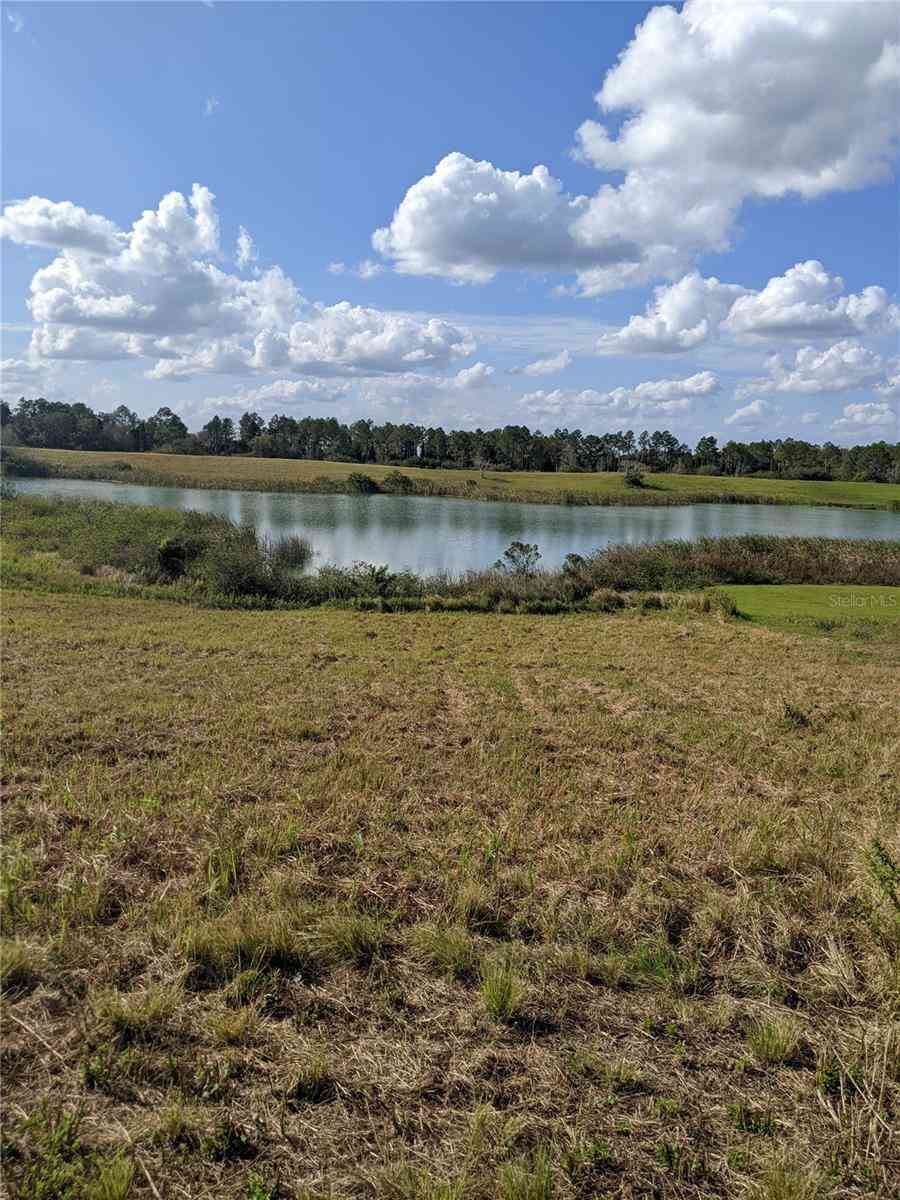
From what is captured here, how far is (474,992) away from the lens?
318cm

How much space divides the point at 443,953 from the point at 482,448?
123424 millimetres

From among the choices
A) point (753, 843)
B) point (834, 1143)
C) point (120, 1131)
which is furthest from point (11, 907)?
point (753, 843)

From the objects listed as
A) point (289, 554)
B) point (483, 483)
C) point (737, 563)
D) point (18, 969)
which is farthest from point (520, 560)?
point (483, 483)

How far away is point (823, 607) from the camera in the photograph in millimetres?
19000

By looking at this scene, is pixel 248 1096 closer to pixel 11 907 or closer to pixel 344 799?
pixel 11 907

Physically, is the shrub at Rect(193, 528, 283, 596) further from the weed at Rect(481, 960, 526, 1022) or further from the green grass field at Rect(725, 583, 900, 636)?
the weed at Rect(481, 960, 526, 1022)

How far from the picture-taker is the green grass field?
16391 millimetres

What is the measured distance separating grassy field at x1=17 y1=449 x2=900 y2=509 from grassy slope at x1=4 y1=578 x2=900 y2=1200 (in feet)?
218

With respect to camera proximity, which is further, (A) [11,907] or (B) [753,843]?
(B) [753,843]

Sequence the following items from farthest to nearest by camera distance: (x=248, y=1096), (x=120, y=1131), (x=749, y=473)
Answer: (x=749, y=473) < (x=248, y=1096) < (x=120, y=1131)

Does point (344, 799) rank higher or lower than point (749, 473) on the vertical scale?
lower

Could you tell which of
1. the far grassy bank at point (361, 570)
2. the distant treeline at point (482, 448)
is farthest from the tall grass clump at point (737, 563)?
the distant treeline at point (482, 448)

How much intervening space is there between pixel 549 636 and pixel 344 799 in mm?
10382

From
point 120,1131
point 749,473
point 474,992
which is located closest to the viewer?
point 120,1131
